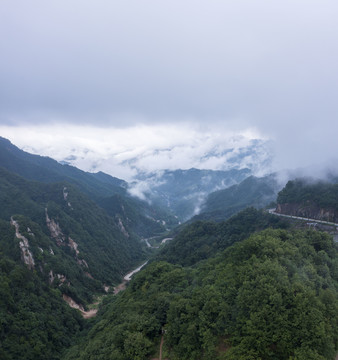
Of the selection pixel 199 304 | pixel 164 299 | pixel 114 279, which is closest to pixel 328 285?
pixel 199 304

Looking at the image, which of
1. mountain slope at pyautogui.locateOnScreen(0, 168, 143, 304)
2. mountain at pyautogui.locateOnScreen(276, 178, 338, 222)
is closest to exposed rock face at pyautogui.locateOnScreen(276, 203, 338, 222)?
mountain at pyautogui.locateOnScreen(276, 178, 338, 222)

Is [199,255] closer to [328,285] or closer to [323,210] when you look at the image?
[323,210]

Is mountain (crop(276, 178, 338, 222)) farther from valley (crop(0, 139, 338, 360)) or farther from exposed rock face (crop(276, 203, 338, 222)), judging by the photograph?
valley (crop(0, 139, 338, 360))

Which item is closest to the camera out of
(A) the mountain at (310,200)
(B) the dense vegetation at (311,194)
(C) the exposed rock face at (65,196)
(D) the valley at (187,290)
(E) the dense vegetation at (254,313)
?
(E) the dense vegetation at (254,313)

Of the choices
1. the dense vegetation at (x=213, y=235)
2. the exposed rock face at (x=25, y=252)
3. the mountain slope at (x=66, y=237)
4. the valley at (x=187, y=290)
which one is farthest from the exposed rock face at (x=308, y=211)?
the exposed rock face at (x=25, y=252)

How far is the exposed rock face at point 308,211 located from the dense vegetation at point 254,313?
52.6m

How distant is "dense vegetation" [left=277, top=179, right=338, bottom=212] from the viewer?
326 feet

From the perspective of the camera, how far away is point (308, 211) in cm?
10531

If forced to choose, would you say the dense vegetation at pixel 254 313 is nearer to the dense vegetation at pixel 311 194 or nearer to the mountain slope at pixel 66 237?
the dense vegetation at pixel 311 194

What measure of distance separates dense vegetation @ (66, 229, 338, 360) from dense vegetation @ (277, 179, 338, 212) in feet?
180

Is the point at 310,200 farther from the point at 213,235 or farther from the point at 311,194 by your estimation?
the point at 213,235

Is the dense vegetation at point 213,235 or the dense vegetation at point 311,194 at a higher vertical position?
the dense vegetation at point 311,194

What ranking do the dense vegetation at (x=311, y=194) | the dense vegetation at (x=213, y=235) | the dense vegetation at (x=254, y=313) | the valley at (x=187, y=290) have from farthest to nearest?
1. the dense vegetation at (x=213, y=235)
2. the dense vegetation at (x=311, y=194)
3. the valley at (x=187, y=290)
4. the dense vegetation at (x=254, y=313)

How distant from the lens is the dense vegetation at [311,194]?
99500mm
